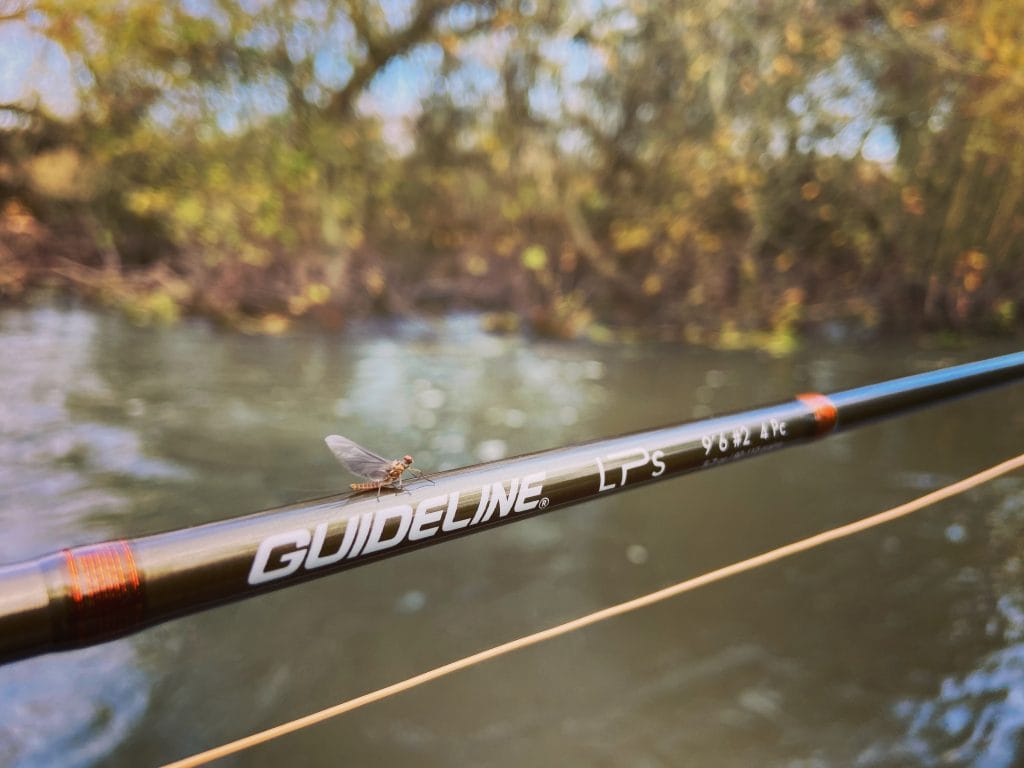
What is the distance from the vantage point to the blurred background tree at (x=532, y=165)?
24.4 feet

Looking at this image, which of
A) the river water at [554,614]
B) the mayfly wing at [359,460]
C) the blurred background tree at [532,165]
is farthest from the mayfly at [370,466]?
the blurred background tree at [532,165]

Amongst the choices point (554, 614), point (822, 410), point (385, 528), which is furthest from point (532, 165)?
point (385, 528)

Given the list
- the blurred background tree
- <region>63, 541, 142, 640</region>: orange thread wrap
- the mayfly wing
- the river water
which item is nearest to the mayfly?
the mayfly wing

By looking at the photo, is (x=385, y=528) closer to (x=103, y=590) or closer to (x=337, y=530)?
(x=337, y=530)

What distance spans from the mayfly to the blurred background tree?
7.42 meters

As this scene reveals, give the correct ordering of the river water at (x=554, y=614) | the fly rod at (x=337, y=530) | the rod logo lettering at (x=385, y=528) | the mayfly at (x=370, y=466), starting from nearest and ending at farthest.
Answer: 1. the fly rod at (x=337, y=530)
2. the rod logo lettering at (x=385, y=528)
3. the mayfly at (x=370, y=466)
4. the river water at (x=554, y=614)

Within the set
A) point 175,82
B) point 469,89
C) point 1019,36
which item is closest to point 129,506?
point 175,82

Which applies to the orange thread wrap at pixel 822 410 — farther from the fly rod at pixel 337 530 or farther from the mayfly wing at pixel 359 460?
the mayfly wing at pixel 359 460

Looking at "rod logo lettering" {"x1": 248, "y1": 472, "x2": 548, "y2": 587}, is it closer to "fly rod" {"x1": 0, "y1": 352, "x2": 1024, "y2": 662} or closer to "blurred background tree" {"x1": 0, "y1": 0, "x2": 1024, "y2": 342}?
"fly rod" {"x1": 0, "y1": 352, "x2": 1024, "y2": 662}

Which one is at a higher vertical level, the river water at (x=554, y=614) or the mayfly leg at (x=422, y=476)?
the mayfly leg at (x=422, y=476)

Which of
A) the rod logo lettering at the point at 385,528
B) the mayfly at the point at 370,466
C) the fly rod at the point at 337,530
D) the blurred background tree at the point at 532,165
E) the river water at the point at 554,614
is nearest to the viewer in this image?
the fly rod at the point at 337,530

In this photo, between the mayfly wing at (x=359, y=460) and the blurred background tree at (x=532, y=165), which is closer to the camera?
the mayfly wing at (x=359, y=460)

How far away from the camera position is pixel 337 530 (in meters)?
1.06

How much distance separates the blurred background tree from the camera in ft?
24.4
